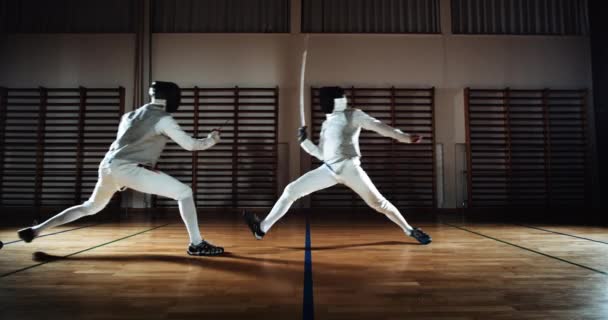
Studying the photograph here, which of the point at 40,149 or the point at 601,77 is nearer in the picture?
the point at 40,149

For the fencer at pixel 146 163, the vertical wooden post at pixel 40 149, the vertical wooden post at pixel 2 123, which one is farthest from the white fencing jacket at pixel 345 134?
the vertical wooden post at pixel 2 123

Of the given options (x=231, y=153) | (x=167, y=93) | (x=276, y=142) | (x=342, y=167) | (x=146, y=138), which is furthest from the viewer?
(x=231, y=153)

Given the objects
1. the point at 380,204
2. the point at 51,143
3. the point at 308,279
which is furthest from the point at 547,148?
the point at 51,143

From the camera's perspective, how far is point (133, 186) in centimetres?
218

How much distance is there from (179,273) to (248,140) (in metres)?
4.38

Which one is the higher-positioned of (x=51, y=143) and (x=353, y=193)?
(x=51, y=143)

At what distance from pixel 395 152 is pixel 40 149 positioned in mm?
5774

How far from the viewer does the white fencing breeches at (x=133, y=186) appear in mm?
2131

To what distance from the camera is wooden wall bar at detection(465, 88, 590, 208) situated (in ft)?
19.4

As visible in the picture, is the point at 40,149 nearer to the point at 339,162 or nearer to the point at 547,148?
the point at 339,162

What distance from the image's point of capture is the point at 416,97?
238 inches

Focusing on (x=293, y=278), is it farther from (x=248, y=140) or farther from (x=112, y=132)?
(x=112, y=132)

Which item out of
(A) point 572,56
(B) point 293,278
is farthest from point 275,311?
(A) point 572,56

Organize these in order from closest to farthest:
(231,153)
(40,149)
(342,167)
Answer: (342,167)
(40,149)
(231,153)
